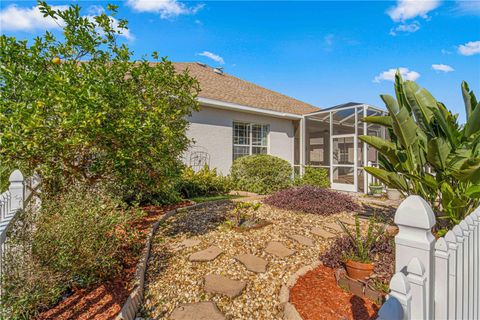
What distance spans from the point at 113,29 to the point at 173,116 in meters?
1.86

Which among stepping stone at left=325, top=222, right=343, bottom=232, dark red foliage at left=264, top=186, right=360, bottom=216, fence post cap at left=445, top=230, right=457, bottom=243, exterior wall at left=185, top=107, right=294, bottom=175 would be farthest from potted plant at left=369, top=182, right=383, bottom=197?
fence post cap at left=445, top=230, right=457, bottom=243

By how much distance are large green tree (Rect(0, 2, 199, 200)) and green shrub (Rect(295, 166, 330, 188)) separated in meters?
7.50

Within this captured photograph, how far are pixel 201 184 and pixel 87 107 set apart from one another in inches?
236

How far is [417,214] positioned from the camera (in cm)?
120

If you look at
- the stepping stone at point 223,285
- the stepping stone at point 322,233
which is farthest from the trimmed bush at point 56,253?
the stepping stone at point 322,233

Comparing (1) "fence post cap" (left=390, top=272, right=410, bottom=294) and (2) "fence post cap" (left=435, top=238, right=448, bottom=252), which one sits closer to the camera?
(1) "fence post cap" (left=390, top=272, right=410, bottom=294)

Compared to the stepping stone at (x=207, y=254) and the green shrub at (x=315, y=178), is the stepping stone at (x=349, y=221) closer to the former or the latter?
the stepping stone at (x=207, y=254)

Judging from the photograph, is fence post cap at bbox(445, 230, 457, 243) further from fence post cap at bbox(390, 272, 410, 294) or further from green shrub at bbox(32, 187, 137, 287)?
green shrub at bbox(32, 187, 137, 287)

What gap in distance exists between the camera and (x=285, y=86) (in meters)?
17.2

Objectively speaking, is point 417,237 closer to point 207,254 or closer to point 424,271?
point 424,271

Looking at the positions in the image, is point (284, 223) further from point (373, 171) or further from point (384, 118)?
point (384, 118)

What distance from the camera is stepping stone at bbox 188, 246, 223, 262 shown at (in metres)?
3.53

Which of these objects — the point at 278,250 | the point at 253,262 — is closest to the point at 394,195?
the point at 278,250

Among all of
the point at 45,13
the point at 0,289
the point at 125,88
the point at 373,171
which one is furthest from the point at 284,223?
the point at 45,13
